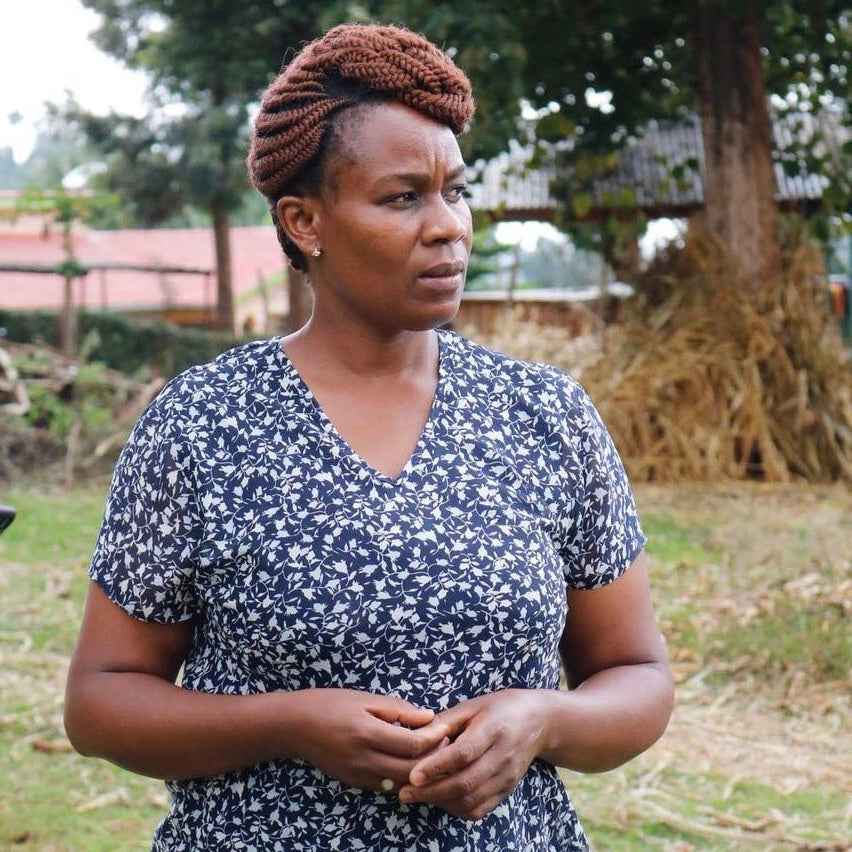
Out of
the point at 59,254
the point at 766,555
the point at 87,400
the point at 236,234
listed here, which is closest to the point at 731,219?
the point at 766,555

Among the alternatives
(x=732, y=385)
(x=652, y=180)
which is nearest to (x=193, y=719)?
(x=732, y=385)

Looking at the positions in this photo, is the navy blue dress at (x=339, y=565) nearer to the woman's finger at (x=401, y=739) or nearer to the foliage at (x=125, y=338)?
the woman's finger at (x=401, y=739)

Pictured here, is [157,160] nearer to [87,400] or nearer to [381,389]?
[87,400]

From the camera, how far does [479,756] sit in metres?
1.43

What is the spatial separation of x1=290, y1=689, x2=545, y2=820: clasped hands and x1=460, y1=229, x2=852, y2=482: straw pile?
7.55 metres

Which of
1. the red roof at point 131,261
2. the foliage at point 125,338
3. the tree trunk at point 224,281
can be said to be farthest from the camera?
the red roof at point 131,261

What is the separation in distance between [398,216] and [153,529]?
0.53m

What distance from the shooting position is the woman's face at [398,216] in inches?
64.1

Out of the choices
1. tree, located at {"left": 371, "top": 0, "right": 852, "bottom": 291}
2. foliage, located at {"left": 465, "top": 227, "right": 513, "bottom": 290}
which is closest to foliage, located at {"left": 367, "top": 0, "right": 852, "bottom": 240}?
tree, located at {"left": 371, "top": 0, "right": 852, "bottom": 291}

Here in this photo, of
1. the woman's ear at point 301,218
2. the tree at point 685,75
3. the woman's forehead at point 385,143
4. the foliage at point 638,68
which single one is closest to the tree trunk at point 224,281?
the foliage at point 638,68

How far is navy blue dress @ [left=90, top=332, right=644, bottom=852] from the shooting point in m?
1.53

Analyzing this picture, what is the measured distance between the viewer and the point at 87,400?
9.70 m

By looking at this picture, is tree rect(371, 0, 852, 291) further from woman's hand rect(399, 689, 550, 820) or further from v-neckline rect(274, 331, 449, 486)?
woman's hand rect(399, 689, 550, 820)

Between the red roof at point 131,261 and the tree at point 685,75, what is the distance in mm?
13573
